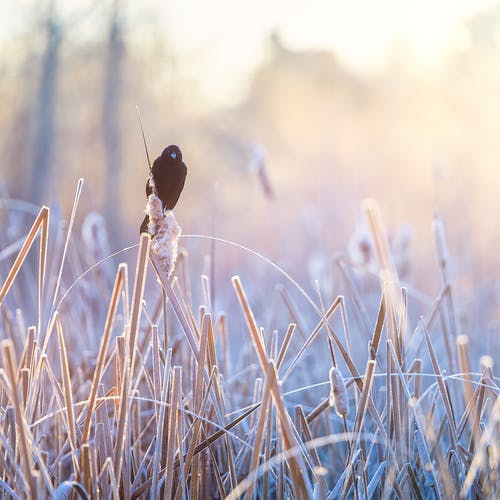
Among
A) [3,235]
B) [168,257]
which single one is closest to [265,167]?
[3,235]

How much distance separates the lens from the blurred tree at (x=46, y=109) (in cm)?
642

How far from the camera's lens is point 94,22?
23.5 feet

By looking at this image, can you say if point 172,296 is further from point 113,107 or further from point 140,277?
point 113,107

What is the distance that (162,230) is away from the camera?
28.7 inches

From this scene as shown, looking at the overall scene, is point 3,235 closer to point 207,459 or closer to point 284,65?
point 207,459

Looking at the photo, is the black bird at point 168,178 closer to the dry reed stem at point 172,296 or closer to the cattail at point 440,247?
the dry reed stem at point 172,296

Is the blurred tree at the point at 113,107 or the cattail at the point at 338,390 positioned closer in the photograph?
the cattail at the point at 338,390

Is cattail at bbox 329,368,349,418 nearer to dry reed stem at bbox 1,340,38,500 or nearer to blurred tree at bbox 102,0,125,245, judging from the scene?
dry reed stem at bbox 1,340,38,500

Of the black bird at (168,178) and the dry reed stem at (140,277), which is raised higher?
the black bird at (168,178)

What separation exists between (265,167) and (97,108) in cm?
628

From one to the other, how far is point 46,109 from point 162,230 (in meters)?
6.46

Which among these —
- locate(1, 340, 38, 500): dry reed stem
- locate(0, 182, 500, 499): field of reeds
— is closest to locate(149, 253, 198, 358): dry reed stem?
locate(0, 182, 500, 499): field of reeds

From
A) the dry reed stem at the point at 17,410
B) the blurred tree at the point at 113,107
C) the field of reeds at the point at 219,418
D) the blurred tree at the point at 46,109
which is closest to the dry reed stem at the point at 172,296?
the field of reeds at the point at 219,418

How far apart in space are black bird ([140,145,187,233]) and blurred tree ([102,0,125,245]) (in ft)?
22.1
